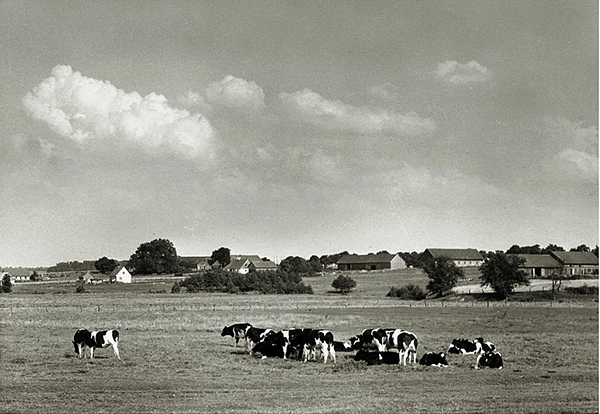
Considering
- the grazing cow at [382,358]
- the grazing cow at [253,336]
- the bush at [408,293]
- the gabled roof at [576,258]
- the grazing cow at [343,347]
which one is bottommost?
the bush at [408,293]

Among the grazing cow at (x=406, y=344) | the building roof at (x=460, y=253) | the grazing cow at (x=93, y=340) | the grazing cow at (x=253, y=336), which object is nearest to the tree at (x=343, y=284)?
the building roof at (x=460, y=253)

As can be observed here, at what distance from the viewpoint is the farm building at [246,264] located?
111912mm

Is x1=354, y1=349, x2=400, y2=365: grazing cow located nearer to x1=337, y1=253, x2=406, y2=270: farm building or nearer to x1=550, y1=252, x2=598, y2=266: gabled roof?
x1=550, y1=252, x2=598, y2=266: gabled roof

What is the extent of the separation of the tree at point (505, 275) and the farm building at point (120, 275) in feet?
168

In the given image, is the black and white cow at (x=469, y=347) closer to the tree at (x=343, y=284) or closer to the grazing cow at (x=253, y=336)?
the grazing cow at (x=253, y=336)

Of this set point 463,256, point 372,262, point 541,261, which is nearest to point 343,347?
point 541,261

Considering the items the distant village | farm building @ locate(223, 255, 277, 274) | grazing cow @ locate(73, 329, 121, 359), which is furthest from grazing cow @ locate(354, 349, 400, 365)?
farm building @ locate(223, 255, 277, 274)

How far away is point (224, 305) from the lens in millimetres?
56594

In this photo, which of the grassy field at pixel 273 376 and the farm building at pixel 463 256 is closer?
the grassy field at pixel 273 376

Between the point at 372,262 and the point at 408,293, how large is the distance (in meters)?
63.2

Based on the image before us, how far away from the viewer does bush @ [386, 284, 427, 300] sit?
72.1m

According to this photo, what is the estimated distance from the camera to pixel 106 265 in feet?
303

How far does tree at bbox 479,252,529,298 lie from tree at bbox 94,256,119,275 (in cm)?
5646

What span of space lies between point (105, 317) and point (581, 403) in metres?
35.4
